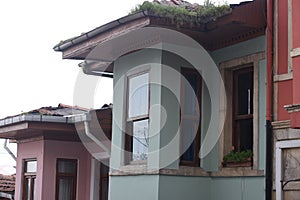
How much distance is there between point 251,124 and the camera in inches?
418


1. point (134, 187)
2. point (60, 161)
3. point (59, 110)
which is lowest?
point (134, 187)

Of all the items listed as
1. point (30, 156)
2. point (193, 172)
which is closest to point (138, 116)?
point (193, 172)

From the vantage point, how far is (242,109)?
35.7 ft

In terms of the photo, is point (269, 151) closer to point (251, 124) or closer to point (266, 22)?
point (251, 124)

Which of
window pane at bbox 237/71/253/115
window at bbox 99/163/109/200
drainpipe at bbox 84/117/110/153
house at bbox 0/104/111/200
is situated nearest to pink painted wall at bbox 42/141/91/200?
house at bbox 0/104/111/200

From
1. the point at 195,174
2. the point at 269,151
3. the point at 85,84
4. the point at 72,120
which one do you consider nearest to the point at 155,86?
the point at 195,174

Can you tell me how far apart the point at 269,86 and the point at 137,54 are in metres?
2.80

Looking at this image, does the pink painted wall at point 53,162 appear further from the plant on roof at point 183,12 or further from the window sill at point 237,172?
the plant on roof at point 183,12

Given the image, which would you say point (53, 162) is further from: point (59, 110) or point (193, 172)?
point (193, 172)

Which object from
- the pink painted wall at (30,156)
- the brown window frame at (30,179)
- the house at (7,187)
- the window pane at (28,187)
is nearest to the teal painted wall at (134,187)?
the pink painted wall at (30,156)

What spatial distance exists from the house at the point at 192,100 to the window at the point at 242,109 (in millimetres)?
17

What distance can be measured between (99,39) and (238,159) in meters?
3.17

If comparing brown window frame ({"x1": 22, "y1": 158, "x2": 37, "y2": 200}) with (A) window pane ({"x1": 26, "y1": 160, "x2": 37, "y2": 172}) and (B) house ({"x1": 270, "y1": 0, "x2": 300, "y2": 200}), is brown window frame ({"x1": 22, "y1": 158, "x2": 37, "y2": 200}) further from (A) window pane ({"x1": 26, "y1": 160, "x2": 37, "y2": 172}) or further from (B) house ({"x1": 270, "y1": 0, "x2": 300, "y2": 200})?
(B) house ({"x1": 270, "y1": 0, "x2": 300, "y2": 200})

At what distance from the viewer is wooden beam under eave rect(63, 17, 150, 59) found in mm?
10188
